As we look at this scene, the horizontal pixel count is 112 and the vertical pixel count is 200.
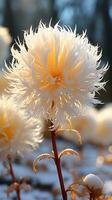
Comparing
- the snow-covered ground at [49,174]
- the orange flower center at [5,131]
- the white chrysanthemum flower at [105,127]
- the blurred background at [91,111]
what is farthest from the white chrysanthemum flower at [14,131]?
the white chrysanthemum flower at [105,127]

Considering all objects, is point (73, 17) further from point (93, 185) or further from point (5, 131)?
point (93, 185)

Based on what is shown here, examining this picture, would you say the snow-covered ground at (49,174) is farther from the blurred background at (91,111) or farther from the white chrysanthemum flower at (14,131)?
the white chrysanthemum flower at (14,131)

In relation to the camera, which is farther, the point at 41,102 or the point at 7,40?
the point at 7,40

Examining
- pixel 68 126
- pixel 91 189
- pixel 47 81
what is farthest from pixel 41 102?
pixel 91 189

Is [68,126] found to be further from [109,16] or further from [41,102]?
[109,16]

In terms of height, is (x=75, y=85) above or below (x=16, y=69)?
below

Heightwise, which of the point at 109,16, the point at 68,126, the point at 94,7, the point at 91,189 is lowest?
the point at 91,189

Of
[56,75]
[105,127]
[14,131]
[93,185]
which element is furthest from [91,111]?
[56,75]
